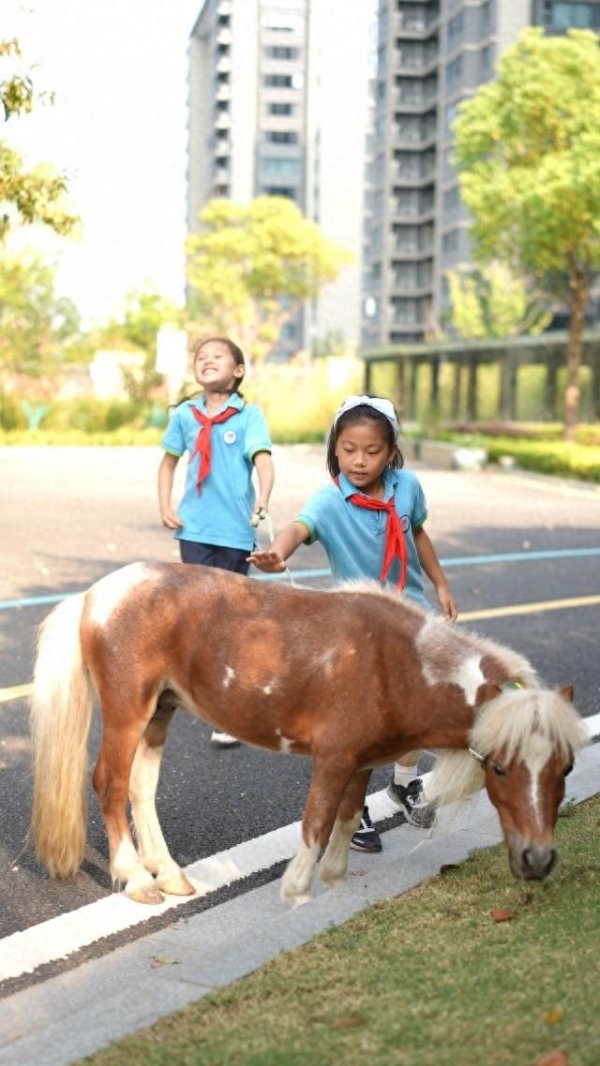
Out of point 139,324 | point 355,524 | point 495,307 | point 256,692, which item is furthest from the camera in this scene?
point 139,324

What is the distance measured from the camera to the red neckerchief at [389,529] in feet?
17.4

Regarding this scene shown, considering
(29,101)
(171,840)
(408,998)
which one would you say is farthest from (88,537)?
(408,998)

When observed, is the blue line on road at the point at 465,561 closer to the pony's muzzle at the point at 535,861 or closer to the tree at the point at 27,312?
the pony's muzzle at the point at 535,861

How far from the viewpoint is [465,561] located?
15.0 metres

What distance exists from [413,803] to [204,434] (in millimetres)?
2054

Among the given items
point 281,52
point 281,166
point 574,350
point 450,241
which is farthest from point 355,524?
point 281,52

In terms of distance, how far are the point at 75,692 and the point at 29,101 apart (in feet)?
38.2

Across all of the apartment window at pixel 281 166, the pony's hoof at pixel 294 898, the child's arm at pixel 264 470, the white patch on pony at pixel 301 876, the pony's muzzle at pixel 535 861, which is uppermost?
the apartment window at pixel 281 166

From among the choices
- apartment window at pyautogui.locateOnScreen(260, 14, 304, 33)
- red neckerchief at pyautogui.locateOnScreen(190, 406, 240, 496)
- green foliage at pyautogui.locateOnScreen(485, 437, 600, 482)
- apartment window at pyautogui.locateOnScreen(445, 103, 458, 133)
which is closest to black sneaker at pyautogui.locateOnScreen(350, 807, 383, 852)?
red neckerchief at pyautogui.locateOnScreen(190, 406, 240, 496)

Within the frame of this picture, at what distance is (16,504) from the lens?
72.5ft

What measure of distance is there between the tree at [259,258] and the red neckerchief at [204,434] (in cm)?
6827

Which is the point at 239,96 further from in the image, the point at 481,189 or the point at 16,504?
the point at 16,504

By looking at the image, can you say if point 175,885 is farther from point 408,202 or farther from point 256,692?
point 408,202

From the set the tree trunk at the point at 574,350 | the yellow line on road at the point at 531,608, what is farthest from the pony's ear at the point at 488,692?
the tree trunk at the point at 574,350
